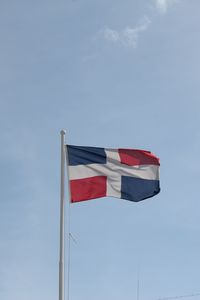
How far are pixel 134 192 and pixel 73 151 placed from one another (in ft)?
6.90

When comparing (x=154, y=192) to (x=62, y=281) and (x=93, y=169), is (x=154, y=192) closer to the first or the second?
(x=93, y=169)

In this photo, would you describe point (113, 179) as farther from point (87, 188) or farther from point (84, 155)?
point (84, 155)

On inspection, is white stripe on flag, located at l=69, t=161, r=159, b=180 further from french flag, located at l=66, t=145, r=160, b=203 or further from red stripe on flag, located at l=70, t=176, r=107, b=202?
red stripe on flag, located at l=70, t=176, r=107, b=202

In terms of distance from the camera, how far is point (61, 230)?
21.7 metres

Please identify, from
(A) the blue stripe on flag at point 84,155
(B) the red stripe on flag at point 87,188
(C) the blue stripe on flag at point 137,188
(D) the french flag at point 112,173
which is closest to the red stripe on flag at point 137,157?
(D) the french flag at point 112,173

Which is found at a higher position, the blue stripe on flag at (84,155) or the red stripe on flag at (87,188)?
the blue stripe on flag at (84,155)

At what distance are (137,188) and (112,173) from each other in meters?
0.86

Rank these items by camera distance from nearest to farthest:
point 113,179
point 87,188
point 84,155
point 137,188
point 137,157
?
1. point 87,188
2. point 84,155
3. point 113,179
4. point 137,188
5. point 137,157

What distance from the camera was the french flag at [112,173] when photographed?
75.7 ft

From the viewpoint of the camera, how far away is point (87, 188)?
23031 millimetres

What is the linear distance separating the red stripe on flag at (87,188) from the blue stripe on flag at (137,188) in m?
0.67

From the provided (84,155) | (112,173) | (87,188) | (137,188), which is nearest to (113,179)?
(112,173)

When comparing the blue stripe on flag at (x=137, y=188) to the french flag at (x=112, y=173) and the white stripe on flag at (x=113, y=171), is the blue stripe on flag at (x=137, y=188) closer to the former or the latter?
the french flag at (x=112, y=173)

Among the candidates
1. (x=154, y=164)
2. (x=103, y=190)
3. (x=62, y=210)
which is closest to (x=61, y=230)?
(x=62, y=210)
